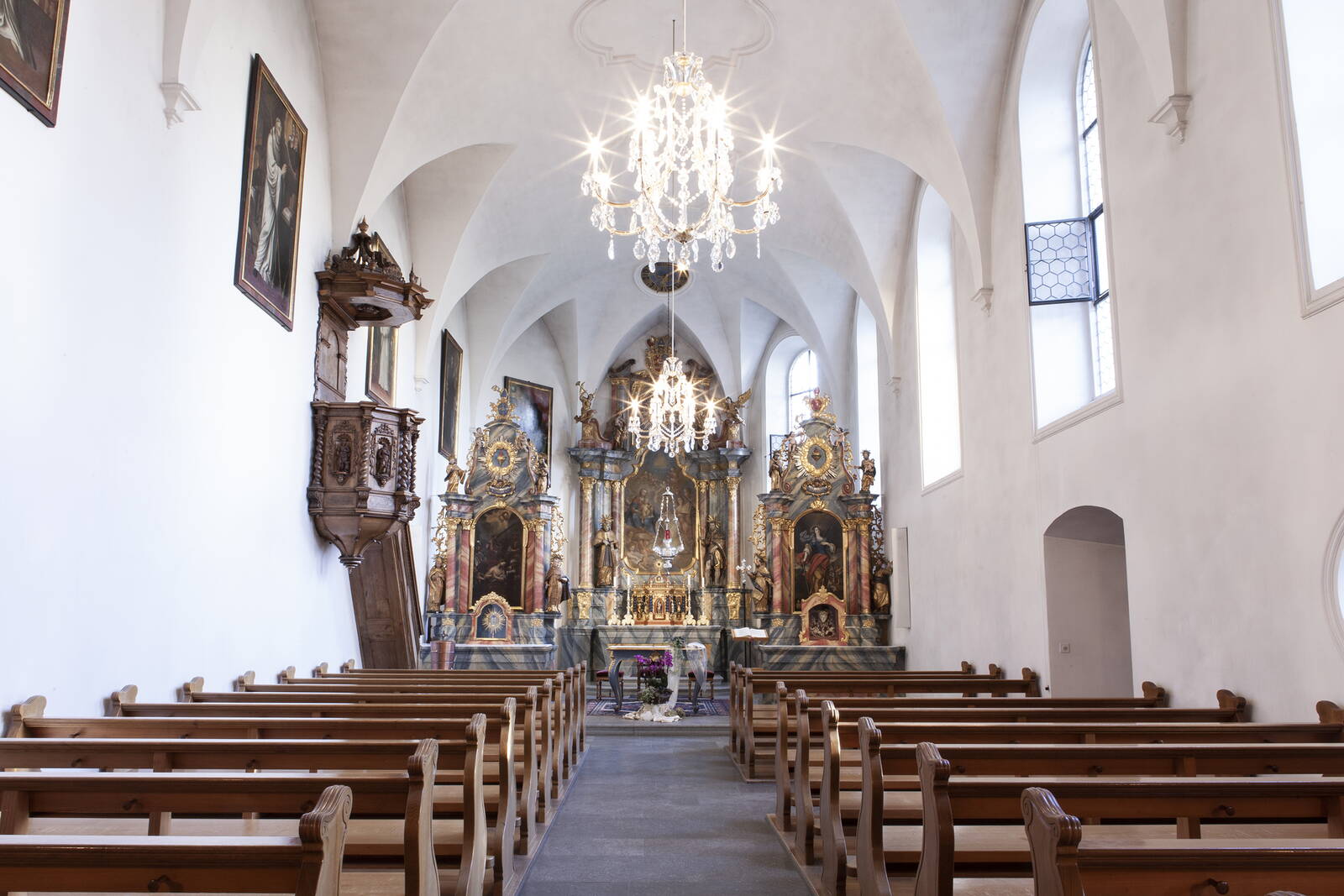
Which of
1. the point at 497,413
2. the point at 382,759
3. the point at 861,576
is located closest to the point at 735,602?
the point at 861,576

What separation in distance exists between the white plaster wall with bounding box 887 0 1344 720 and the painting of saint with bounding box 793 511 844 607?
5957 mm

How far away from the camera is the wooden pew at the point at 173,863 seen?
237 centimetres

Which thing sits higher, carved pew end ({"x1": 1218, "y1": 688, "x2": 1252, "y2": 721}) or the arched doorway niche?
the arched doorway niche

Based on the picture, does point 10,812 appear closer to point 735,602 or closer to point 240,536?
point 240,536

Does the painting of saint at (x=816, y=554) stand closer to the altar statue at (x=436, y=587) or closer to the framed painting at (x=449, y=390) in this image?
the altar statue at (x=436, y=587)

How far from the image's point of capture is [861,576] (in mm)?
15195

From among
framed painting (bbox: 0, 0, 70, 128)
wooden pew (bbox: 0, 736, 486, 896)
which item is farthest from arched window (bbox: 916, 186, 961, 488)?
wooden pew (bbox: 0, 736, 486, 896)

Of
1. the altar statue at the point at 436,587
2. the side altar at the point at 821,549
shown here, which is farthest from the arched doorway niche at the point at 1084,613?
the altar statue at the point at 436,587

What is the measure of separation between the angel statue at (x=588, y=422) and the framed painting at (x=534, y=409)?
0.62m

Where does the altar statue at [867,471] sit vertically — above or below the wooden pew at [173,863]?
above

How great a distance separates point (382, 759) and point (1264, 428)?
5.32m

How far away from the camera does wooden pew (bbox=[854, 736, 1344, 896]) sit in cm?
309

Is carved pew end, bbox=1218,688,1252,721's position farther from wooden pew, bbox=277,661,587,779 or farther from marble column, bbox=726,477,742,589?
marble column, bbox=726,477,742,589

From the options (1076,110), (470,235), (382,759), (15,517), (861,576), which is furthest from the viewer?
(861,576)
